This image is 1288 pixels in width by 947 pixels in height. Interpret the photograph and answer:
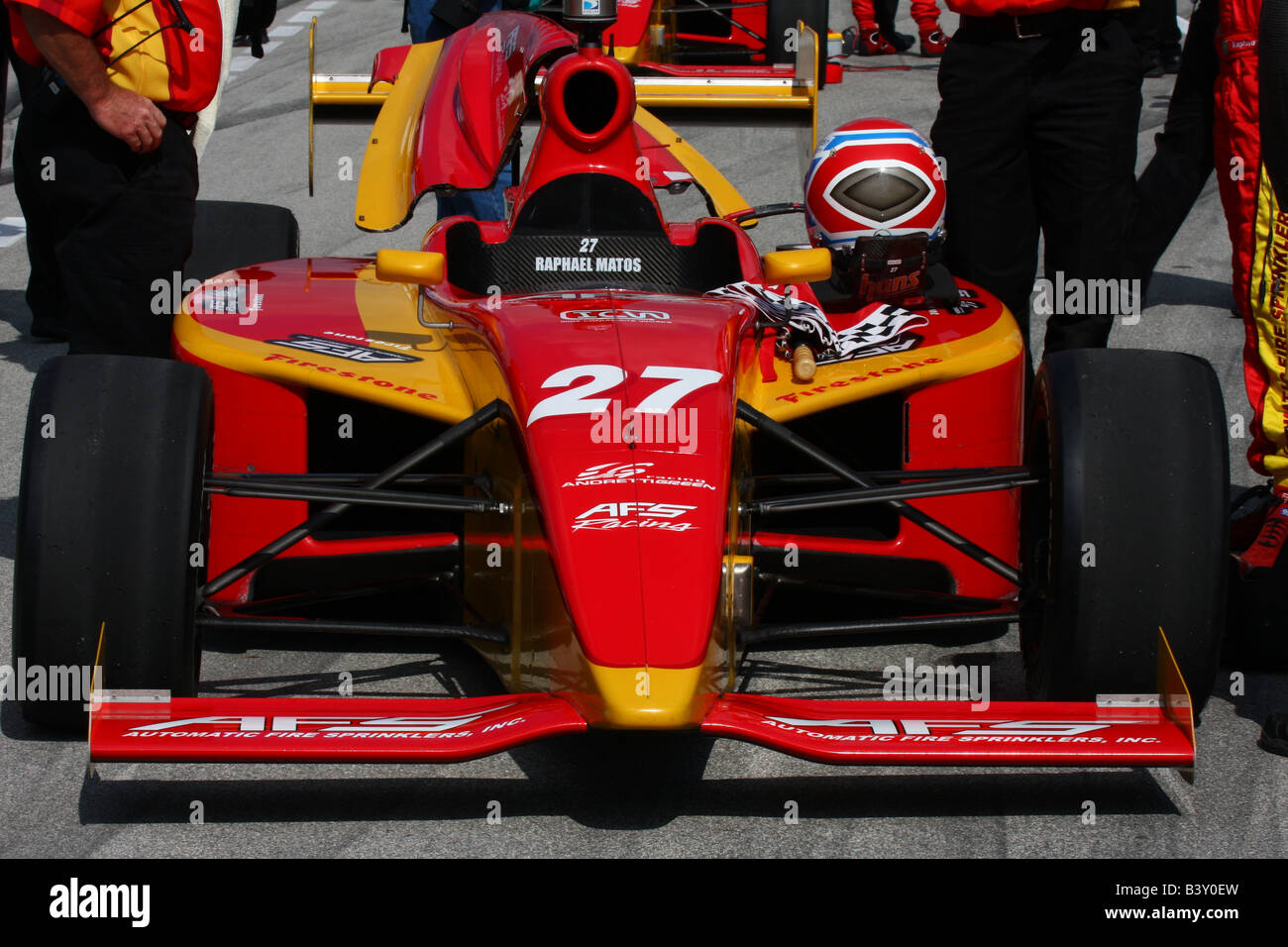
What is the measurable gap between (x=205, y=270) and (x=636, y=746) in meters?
2.70

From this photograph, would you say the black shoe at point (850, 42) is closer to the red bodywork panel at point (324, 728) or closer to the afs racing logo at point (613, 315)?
the afs racing logo at point (613, 315)

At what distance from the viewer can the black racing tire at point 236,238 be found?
18.4 feet

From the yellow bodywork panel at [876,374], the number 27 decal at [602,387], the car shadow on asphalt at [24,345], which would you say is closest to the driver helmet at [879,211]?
the yellow bodywork panel at [876,374]

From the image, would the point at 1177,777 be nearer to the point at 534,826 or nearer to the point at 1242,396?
the point at 534,826

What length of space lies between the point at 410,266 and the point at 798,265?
2.94 ft

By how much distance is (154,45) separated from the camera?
443 centimetres

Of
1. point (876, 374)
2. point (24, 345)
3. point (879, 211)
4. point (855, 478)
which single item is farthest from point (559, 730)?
point (24, 345)

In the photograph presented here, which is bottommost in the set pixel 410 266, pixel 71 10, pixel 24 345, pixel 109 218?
pixel 24 345

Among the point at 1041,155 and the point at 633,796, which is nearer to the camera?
the point at 633,796

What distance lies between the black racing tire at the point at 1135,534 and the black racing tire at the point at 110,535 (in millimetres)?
1755

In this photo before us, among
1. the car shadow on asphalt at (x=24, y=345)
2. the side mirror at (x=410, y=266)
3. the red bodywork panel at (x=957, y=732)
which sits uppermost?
the side mirror at (x=410, y=266)

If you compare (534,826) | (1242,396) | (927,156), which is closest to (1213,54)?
(1242,396)

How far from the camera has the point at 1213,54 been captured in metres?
6.35

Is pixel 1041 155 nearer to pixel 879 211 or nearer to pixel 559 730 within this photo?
pixel 879 211
